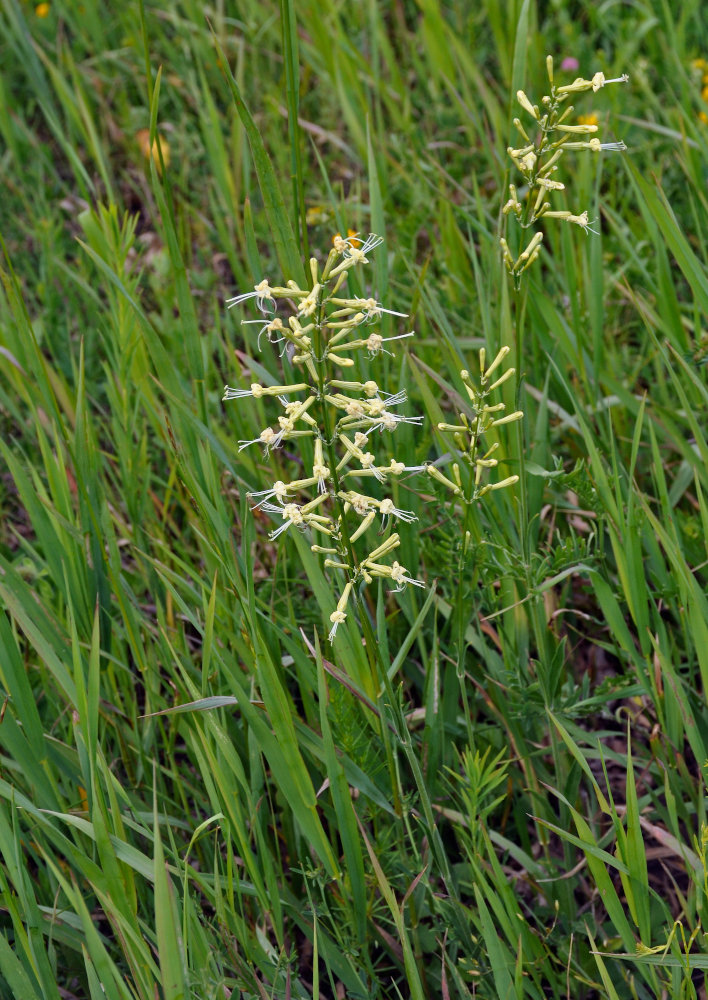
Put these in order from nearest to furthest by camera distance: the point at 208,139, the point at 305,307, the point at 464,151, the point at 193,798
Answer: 1. the point at 305,307
2. the point at 193,798
3. the point at 208,139
4. the point at 464,151

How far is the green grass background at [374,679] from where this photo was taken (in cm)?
143

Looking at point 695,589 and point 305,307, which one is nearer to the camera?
point 305,307

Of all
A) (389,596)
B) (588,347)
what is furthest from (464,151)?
(389,596)

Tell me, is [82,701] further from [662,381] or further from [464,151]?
[464,151]

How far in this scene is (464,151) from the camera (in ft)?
10.6

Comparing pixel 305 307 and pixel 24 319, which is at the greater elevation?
pixel 305 307

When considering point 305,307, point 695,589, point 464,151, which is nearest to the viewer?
point 305,307

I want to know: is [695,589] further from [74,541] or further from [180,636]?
[74,541]

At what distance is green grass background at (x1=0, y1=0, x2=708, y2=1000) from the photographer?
1.43m

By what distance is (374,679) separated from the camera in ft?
4.72

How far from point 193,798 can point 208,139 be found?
6.32 ft

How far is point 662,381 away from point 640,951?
1.43 m

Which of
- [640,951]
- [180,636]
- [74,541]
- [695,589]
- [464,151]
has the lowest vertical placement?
[640,951]

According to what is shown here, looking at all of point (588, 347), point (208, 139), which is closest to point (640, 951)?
point (588, 347)
